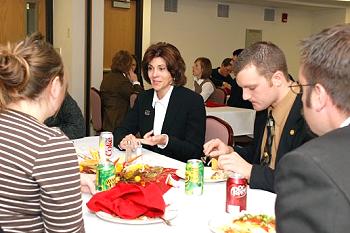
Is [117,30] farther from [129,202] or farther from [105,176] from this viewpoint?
[129,202]

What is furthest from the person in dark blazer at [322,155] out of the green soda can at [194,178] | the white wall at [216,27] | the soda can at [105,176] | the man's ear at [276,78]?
the white wall at [216,27]

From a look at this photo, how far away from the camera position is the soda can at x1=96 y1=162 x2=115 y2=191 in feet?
5.81

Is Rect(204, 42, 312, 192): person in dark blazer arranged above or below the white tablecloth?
above

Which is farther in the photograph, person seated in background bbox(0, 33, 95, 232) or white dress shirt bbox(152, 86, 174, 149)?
white dress shirt bbox(152, 86, 174, 149)

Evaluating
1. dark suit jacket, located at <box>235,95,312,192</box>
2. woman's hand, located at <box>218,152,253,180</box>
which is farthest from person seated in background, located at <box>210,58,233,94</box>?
woman's hand, located at <box>218,152,253,180</box>

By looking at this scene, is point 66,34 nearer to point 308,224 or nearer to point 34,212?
point 34,212

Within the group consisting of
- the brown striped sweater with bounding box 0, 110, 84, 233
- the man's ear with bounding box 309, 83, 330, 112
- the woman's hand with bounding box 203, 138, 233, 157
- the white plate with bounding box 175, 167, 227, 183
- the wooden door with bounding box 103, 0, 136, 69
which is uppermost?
the wooden door with bounding box 103, 0, 136, 69

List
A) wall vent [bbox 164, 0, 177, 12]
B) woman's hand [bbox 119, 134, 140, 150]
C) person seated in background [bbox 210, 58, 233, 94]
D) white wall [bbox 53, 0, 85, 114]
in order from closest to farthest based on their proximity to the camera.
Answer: woman's hand [bbox 119, 134, 140, 150] < white wall [bbox 53, 0, 85, 114] < person seated in background [bbox 210, 58, 233, 94] < wall vent [bbox 164, 0, 177, 12]

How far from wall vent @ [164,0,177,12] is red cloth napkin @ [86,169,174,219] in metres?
7.19

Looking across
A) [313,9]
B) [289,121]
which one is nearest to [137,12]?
[313,9]

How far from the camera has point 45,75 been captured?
4.34 ft

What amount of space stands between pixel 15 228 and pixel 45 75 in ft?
1.45

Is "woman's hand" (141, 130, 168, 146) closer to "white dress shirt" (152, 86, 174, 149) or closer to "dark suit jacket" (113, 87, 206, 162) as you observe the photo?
"dark suit jacket" (113, 87, 206, 162)

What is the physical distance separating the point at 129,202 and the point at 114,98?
3.97 meters
